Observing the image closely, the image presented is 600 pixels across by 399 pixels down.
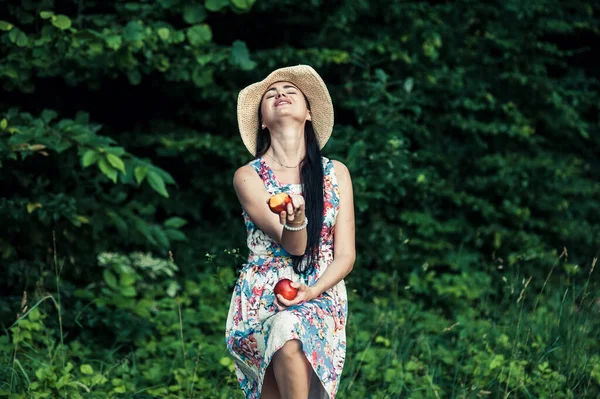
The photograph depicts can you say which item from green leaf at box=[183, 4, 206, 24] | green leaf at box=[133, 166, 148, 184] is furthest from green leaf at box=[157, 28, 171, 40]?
green leaf at box=[133, 166, 148, 184]

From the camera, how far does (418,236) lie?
627 cm

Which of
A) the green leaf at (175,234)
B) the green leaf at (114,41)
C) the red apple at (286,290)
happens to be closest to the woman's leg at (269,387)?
the red apple at (286,290)

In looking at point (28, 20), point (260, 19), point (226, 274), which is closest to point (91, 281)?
point (226, 274)

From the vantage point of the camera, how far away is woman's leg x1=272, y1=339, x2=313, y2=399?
248 cm

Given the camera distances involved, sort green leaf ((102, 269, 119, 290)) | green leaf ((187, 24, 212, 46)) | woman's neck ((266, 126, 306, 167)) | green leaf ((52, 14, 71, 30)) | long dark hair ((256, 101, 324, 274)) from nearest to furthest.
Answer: long dark hair ((256, 101, 324, 274))
woman's neck ((266, 126, 306, 167))
green leaf ((52, 14, 71, 30))
green leaf ((187, 24, 212, 46))
green leaf ((102, 269, 119, 290))

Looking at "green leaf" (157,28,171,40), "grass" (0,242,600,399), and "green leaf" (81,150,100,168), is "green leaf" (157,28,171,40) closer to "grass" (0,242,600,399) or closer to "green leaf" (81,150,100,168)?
"green leaf" (81,150,100,168)

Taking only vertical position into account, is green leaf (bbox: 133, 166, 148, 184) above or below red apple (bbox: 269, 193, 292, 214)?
below

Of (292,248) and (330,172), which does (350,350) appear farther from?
(292,248)

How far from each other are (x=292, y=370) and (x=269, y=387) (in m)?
0.24

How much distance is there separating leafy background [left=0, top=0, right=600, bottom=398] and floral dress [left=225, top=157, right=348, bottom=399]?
1.82 ft

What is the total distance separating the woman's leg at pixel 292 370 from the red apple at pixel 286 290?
162 mm

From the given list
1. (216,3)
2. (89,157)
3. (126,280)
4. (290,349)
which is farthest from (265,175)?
(126,280)

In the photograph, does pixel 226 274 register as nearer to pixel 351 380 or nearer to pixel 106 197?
pixel 106 197

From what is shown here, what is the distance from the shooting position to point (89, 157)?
12.3 ft
